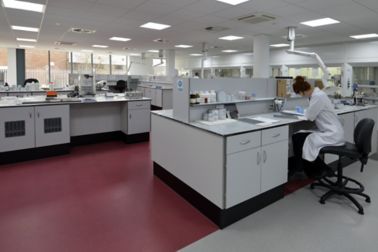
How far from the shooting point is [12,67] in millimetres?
11703

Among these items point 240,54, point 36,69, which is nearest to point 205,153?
point 240,54

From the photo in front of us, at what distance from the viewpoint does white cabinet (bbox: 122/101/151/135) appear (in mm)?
4891

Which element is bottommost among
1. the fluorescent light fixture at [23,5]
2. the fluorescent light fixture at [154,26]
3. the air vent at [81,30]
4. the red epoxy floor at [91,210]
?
the red epoxy floor at [91,210]

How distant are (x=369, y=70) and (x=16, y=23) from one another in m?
10.5

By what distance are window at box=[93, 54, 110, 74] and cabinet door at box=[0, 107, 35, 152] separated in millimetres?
10721

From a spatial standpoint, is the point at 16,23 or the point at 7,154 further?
the point at 16,23

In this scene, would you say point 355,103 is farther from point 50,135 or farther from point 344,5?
point 50,135

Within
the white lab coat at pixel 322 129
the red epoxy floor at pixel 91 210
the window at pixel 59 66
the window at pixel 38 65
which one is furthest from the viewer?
the window at pixel 59 66

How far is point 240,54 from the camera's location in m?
12.4

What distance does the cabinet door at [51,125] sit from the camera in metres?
3.93

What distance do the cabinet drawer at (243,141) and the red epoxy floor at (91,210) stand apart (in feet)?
2.39

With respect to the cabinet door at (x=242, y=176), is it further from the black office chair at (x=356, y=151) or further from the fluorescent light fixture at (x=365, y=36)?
the fluorescent light fixture at (x=365, y=36)

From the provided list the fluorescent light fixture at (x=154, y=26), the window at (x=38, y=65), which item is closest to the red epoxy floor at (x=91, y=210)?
the fluorescent light fixture at (x=154, y=26)

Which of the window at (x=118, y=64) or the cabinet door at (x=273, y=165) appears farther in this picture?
the window at (x=118, y=64)
